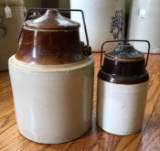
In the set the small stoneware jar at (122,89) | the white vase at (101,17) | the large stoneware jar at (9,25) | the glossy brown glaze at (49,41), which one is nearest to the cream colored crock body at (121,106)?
the small stoneware jar at (122,89)

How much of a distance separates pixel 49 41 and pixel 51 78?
8cm

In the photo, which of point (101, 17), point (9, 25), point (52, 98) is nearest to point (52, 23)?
point (52, 98)

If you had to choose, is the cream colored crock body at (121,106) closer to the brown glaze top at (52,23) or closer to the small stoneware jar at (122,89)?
the small stoneware jar at (122,89)

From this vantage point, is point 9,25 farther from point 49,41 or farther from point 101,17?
point 49,41

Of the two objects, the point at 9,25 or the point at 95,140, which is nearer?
the point at 95,140

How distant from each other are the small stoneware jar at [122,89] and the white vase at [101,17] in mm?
976

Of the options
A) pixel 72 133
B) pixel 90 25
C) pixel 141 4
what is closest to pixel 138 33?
pixel 141 4

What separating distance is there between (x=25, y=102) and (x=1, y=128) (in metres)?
0.17

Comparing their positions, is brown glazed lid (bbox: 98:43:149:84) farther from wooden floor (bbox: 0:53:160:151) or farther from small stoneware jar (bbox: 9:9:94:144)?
wooden floor (bbox: 0:53:160:151)

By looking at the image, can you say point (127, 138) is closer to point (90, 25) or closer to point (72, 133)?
point (72, 133)

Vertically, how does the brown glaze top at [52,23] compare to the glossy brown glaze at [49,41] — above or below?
above

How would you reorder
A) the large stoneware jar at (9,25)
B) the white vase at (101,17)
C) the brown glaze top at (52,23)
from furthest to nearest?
1. the white vase at (101,17)
2. the large stoneware jar at (9,25)
3. the brown glaze top at (52,23)

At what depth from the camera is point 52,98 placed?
1.61 feet

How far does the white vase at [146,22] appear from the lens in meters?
1.46
